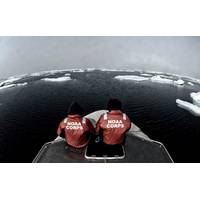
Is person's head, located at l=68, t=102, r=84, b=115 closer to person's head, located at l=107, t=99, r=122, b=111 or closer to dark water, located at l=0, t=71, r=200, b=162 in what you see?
person's head, located at l=107, t=99, r=122, b=111

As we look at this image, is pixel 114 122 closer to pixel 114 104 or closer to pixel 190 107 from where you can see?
pixel 114 104

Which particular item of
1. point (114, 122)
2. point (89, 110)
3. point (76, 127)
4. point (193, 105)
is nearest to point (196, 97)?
point (193, 105)

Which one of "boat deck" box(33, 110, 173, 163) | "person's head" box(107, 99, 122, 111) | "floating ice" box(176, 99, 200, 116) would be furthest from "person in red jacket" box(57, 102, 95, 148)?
"floating ice" box(176, 99, 200, 116)

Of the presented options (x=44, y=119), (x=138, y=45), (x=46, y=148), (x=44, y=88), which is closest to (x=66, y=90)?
(x=44, y=88)

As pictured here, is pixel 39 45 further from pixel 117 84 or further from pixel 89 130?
pixel 117 84

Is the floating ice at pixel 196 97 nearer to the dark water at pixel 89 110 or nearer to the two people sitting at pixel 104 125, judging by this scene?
the dark water at pixel 89 110

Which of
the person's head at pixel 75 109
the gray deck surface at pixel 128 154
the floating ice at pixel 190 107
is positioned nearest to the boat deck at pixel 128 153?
the gray deck surface at pixel 128 154

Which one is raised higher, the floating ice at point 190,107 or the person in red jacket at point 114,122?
the person in red jacket at point 114,122
